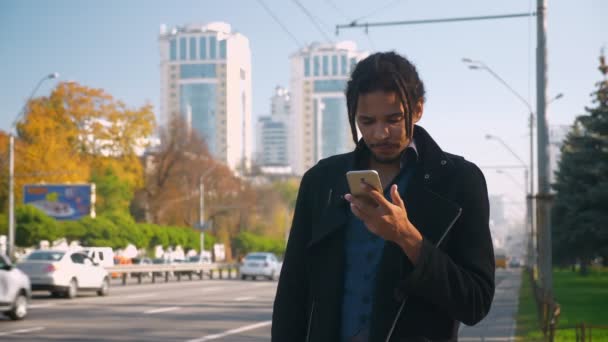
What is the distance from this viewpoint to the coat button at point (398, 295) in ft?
9.97

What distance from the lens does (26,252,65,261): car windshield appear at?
1210 inches

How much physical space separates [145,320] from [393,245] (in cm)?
1767

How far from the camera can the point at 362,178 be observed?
2.84 metres

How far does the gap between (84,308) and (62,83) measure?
49970 millimetres

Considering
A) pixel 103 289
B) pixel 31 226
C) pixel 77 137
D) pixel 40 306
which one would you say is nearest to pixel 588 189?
pixel 103 289

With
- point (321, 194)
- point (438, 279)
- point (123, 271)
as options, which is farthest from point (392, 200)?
point (123, 271)

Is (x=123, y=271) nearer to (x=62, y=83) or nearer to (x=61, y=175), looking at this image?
→ (x=61, y=175)

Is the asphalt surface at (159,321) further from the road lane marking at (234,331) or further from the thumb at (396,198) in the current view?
the thumb at (396,198)

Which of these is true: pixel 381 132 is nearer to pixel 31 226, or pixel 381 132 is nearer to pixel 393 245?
pixel 393 245

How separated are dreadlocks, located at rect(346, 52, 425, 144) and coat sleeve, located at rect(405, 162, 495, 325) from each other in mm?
276

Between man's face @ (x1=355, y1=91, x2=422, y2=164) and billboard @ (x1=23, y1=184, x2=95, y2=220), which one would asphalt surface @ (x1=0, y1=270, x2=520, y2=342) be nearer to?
man's face @ (x1=355, y1=91, x2=422, y2=164)

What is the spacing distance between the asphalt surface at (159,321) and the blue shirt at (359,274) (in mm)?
13306

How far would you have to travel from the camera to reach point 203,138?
290 feet

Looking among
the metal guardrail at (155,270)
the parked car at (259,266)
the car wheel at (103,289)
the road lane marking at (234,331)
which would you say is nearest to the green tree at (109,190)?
the metal guardrail at (155,270)
